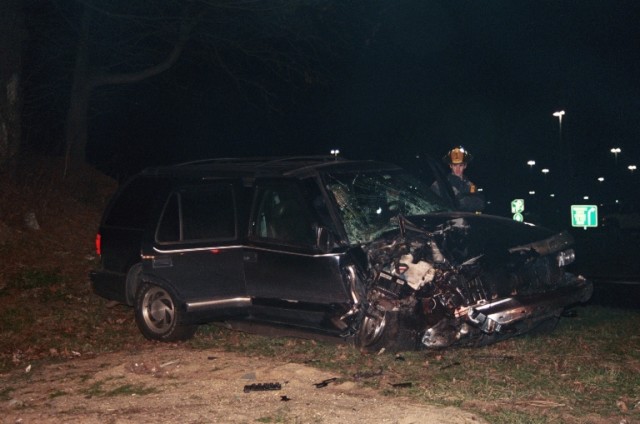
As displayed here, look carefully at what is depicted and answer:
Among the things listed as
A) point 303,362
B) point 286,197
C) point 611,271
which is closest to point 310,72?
point 611,271

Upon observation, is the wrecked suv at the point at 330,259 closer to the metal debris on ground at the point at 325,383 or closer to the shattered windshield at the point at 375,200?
the shattered windshield at the point at 375,200

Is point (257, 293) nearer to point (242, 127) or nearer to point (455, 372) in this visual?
point (455, 372)

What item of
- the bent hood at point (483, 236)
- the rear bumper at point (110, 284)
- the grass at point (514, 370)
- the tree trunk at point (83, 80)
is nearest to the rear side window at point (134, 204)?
the rear bumper at point (110, 284)

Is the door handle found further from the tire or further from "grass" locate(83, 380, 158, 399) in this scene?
"grass" locate(83, 380, 158, 399)

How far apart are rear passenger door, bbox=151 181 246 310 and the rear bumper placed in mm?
868

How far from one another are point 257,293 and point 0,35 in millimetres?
8671

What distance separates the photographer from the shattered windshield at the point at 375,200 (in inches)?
288

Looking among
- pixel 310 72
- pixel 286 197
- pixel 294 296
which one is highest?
pixel 310 72

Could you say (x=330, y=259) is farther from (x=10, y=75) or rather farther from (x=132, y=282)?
(x=10, y=75)

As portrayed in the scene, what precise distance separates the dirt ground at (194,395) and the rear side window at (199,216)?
4.01ft

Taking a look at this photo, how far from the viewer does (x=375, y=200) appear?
7.78 meters

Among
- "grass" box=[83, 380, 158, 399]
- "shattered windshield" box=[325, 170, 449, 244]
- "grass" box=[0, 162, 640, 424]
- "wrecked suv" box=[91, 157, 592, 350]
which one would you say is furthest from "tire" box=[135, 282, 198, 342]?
"shattered windshield" box=[325, 170, 449, 244]

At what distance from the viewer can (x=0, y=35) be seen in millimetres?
13359

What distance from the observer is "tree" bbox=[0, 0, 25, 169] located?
13.4m
